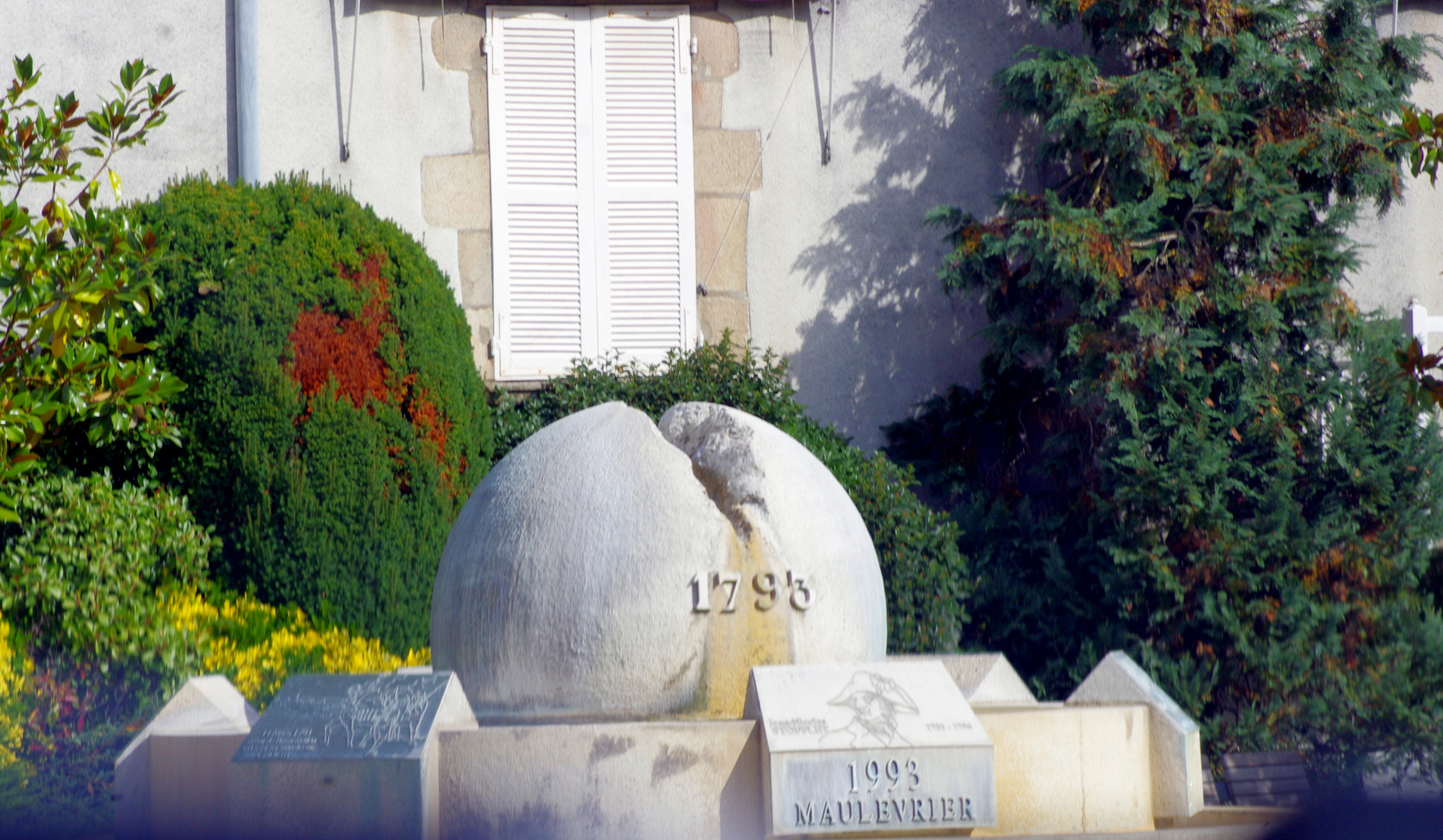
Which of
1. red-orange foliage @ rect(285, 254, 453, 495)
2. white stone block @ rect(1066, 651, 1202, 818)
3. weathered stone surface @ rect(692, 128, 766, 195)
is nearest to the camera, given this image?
white stone block @ rect(1066, 651, 1202, 818)

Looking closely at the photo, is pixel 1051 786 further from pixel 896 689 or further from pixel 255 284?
pixel 255 284

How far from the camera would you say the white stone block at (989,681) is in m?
5.65

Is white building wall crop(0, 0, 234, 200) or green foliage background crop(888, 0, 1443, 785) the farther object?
white building wall crop(0, 0, 234, 200)

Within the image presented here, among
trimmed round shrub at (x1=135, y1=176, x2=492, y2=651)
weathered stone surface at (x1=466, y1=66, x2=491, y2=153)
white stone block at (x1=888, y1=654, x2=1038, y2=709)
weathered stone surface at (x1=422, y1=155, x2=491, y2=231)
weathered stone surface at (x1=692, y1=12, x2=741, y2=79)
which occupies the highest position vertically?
weathered stone surface at (x1=692, y1=12, x2=741, y2=79)

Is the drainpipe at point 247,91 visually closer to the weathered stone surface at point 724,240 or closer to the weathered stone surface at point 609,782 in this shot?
the weathered stone surface at point 724,240

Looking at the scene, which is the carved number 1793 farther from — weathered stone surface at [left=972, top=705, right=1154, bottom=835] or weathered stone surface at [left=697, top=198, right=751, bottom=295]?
weathered stone surface at [left=697, top=198, right=751, bottom=295]

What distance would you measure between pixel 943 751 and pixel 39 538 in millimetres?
5395

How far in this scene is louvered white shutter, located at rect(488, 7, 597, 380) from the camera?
411 inches

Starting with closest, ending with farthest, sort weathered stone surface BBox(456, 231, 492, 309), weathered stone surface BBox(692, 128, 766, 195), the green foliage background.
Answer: the green foliage background
weathered stone surface BBox(456, 231, 492, 309)
weathered stone surface BBox(692, 128, 766, 195)

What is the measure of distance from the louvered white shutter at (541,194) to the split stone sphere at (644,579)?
16.9ft

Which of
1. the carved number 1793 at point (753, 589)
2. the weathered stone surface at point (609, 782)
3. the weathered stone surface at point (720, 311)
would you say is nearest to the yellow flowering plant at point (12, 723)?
the weathered stone surface at point (609, 782)

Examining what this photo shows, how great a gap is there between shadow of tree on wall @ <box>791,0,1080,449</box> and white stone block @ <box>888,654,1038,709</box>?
4.79 metres

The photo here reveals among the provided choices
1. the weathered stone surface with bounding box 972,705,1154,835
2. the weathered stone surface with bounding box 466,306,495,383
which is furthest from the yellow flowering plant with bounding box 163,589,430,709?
the weathered stone surface with bounding box 972,705,1154,835

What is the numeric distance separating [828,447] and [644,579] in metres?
4.55
